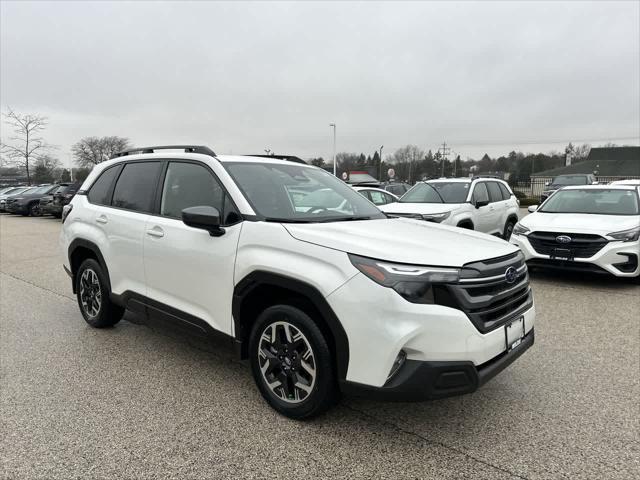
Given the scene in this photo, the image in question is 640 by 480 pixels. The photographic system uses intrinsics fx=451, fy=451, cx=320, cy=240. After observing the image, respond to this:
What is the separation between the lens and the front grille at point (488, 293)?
2527mm

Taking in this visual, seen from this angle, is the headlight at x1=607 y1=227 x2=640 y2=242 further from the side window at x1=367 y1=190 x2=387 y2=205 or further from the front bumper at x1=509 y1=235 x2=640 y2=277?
the side window at x1=367 y1=190 x2=387 y2=205

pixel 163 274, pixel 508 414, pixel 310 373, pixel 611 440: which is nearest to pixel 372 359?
pixel 310 373

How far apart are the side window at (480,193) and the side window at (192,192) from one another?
7.10m

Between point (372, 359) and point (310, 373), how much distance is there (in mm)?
502

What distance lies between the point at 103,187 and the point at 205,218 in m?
2.25

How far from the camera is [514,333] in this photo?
288cm

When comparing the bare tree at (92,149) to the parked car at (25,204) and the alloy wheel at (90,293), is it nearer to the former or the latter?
the parked car at (25,204)

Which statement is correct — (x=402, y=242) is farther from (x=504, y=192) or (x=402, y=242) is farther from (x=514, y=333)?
(x=504, y=192)

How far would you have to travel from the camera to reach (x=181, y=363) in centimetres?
399

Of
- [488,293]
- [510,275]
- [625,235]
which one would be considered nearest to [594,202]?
[625,235]

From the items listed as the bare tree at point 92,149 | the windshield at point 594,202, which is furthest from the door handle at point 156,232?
the bare tree at point 92,149

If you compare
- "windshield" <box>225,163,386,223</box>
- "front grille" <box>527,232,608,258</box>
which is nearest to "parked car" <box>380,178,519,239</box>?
"front grille" <box>527,232,608,258</box>

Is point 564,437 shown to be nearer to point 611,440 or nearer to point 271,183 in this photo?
point 611,440

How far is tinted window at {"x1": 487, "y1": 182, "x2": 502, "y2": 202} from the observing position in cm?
1026
